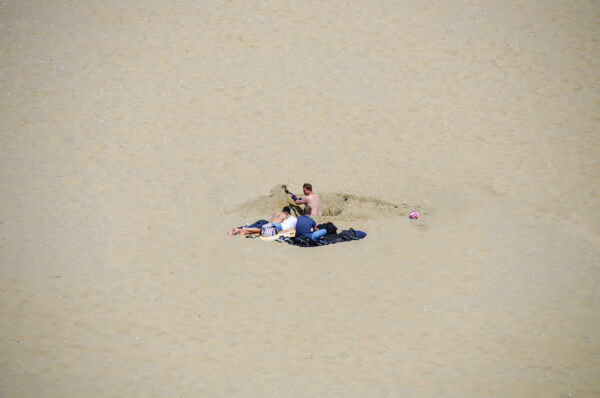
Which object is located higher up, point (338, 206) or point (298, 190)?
point (298, 190)

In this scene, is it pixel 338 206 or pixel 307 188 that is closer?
pixel 307 188

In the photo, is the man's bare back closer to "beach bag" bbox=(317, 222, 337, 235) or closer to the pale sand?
the pale sand

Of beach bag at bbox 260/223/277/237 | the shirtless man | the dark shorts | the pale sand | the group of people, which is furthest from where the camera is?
the shirtless man

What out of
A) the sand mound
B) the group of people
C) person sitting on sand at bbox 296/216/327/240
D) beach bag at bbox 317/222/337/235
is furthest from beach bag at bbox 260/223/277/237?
the sand mound

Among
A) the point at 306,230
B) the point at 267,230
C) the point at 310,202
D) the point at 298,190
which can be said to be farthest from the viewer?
the point at 298,190

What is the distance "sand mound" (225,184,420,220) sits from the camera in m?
13.2

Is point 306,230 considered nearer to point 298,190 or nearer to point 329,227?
point 329,227

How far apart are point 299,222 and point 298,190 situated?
2.60 metres

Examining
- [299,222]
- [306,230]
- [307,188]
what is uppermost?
[307,188]

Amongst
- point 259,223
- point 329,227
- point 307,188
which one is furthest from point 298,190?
point 329,227

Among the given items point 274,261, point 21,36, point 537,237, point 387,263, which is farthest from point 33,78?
point 537,237

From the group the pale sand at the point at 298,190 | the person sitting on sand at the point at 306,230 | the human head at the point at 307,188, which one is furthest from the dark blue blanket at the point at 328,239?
the human head at the point at 307,188

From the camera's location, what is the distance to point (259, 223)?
12375 millimetres

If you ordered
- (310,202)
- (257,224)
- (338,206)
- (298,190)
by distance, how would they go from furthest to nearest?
1. (298,190)
2. (338,206)
3. (310,202)
4. (257,224)
